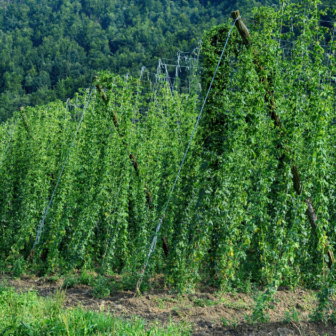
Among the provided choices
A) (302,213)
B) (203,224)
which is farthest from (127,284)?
(302,213)

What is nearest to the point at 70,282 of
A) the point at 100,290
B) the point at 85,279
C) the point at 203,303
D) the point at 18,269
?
the point at 85,279

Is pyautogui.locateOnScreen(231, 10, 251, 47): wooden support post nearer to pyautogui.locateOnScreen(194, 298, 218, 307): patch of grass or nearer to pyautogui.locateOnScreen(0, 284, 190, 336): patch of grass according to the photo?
pyautogui.locateOnScreen(194, 298, 218, 307): patch of grass

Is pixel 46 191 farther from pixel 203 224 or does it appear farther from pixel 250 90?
pixel 250 90

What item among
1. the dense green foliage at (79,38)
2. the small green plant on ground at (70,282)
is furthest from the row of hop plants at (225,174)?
the dense green foliage at (79,38)

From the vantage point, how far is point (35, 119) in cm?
879

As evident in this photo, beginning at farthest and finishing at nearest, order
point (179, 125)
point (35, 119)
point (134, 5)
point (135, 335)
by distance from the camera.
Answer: point (134, 5)
point (35, 119)
point (179, 125)
point (135, 335)

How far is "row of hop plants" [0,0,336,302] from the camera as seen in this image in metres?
4.27

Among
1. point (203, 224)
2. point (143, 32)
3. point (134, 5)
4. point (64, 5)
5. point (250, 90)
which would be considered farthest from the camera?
point (64, 5)

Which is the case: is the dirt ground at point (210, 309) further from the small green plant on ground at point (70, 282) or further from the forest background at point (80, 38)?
the forest background at point (80, 38)

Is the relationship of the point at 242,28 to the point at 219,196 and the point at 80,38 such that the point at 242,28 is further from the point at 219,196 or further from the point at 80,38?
the point at 80,38

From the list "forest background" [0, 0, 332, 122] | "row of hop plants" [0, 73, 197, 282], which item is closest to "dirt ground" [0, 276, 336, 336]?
"row of hop plants" [0, 73, 197, 282]

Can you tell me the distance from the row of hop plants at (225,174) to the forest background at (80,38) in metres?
37.7

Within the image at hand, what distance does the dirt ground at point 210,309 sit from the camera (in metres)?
3.80

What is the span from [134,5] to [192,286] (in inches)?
3747
